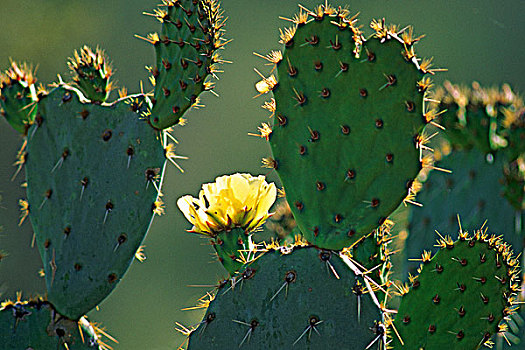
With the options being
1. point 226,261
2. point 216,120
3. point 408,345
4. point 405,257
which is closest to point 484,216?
point 405,257

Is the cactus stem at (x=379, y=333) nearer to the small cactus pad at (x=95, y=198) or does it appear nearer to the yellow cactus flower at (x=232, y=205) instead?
the yellow cactus flower at (x=232, y=205)

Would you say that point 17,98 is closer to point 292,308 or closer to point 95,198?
point 95,198

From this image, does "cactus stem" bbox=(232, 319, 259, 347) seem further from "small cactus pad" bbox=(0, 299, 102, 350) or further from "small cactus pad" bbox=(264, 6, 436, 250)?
"small cactus pad" bbox=(0, 299, 102, 350)

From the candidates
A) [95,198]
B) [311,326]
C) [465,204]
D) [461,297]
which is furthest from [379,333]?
[465,204]

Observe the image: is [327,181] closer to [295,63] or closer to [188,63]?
[295,63]

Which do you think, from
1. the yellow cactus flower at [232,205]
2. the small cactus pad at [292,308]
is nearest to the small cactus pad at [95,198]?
the yellow cactus flower at [232,205]
